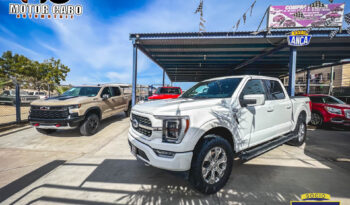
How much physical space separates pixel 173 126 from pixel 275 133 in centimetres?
247

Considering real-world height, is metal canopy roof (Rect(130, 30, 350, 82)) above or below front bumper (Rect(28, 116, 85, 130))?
above

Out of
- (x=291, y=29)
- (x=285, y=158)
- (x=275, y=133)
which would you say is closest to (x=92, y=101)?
(x=275, y=133)

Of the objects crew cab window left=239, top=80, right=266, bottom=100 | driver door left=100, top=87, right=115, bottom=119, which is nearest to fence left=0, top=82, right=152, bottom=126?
driver door left=100, top=87, right=115, bottom=119

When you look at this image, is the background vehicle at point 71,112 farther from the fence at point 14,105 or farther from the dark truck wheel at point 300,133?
the dark truck wheel at point 300,133

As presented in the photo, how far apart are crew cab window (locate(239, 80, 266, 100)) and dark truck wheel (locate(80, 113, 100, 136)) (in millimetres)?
4606

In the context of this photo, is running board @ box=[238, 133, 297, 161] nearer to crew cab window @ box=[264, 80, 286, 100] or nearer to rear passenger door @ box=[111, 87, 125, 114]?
crew cab window @ box=[264, 80, 286, 100]

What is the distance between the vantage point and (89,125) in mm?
4684

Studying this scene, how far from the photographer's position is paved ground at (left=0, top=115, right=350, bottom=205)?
1982 mm

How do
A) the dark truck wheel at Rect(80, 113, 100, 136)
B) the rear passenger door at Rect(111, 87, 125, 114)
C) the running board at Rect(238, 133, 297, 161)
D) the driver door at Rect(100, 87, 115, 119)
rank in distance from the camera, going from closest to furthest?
the running board at Rect(238, 133, 297, 161), the dark truck wheel at Rect(80, 113, 100, 136), the driver door at Rect(100, 87, 115, 119), the rear passenger door at Rect(111, 87, 125, 114)

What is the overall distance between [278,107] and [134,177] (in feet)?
10.6

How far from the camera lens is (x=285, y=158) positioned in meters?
3.21

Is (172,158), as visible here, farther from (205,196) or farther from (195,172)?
(205,196)

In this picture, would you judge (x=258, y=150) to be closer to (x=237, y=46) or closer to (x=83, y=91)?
(x=83, y=91)

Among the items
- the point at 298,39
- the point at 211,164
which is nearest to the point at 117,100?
the point at 211,164
